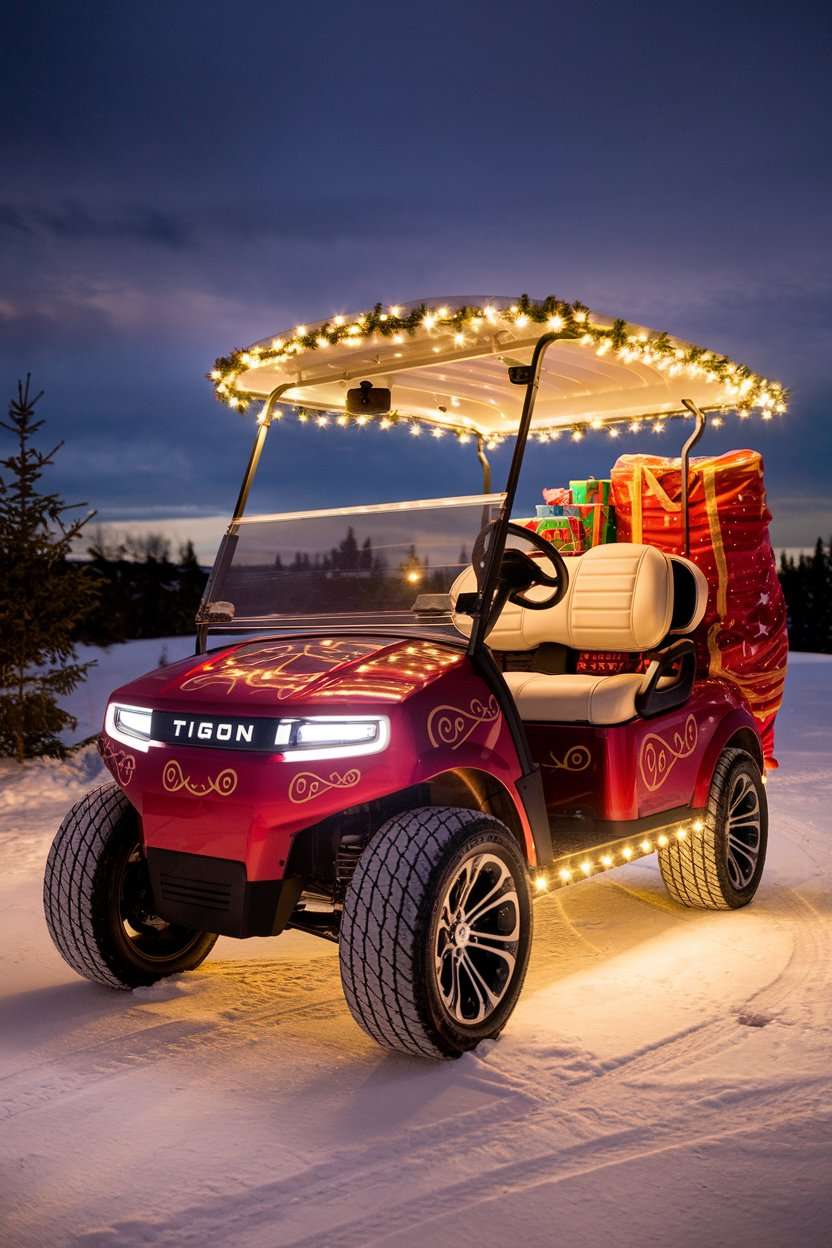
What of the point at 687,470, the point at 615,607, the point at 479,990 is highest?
the point at 687,470

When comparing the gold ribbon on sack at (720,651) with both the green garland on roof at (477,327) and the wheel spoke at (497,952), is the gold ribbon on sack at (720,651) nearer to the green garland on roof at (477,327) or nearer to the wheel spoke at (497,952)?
the green garland on roof at (477,327)

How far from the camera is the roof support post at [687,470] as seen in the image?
5.90 meters

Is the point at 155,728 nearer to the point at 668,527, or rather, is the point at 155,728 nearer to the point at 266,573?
the point at 266,573

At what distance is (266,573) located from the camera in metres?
4.70

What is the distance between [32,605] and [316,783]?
7305 millimetres

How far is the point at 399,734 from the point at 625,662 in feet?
7.92

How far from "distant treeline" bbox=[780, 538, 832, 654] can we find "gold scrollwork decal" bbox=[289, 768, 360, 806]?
38659 millimetres

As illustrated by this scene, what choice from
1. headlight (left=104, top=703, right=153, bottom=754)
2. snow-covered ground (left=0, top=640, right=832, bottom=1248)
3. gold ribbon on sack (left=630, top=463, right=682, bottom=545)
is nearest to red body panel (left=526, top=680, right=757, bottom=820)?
snow-covered ground (left=0, top=640, right=832, bottom=1248)

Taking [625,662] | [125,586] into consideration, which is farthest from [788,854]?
[125,586]

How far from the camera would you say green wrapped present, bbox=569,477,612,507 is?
627cm

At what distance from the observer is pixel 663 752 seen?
4.96 metres

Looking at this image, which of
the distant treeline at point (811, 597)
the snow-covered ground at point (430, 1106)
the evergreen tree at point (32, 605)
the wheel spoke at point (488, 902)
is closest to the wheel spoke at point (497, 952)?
the wheel spoke at point (488, 902)

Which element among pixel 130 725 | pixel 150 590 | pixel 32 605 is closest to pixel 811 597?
pixel 150 590

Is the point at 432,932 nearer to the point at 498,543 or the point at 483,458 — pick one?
the point at 498,543
